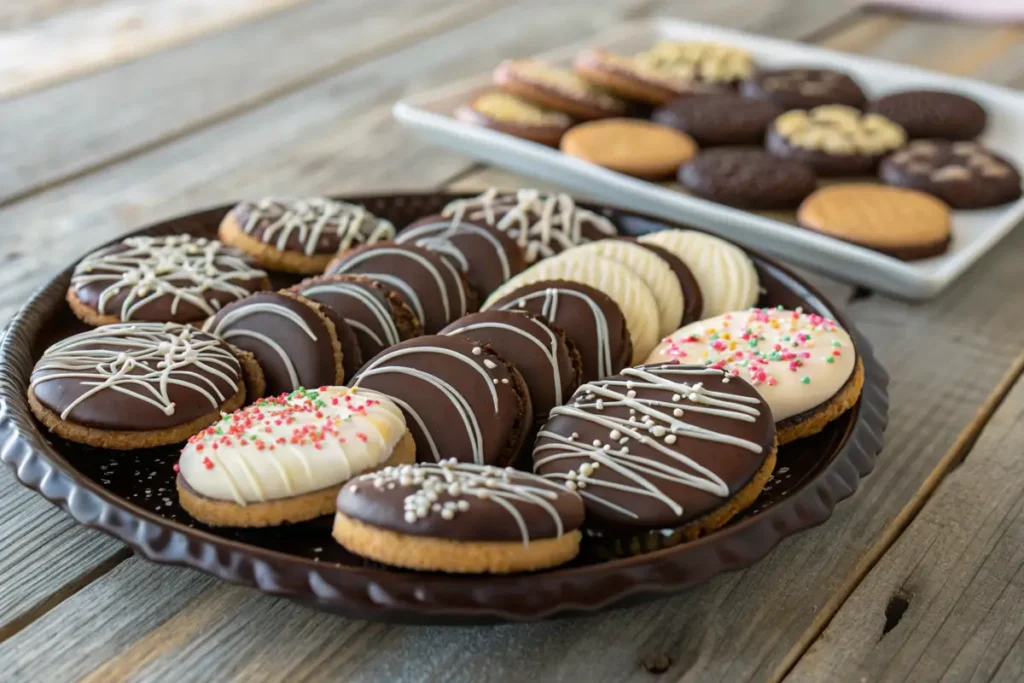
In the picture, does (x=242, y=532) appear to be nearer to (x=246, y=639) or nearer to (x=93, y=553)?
(x=246, y=639)

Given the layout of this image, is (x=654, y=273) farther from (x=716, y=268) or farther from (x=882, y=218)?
(x=882, y=218)

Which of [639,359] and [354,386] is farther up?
[354,386]

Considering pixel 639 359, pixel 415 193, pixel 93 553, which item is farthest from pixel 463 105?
pixel 93 553

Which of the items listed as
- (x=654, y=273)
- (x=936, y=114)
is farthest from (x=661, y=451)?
(x=936, y=114)

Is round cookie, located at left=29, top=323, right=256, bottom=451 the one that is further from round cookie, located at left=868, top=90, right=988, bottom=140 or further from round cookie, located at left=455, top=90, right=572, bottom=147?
round cookie, located at left=868, top=90, right=988, bottom=140

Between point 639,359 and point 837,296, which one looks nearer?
point 639,359

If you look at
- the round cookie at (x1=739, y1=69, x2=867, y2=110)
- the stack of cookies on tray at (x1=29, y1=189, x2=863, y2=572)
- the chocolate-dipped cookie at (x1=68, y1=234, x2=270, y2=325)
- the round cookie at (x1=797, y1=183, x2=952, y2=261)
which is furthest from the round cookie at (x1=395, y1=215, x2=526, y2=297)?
the round cookie at (x1=739, y1=69, x2=867, y2=110)
